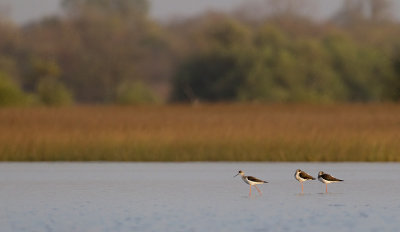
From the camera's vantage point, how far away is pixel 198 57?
6072 cm

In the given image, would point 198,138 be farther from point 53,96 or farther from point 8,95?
point 53,96

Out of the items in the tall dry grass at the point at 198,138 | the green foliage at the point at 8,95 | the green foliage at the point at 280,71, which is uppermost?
the green foliage at the point at 280,71

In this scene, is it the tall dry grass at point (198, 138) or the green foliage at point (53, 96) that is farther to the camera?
the green foliage at point (53, 96)

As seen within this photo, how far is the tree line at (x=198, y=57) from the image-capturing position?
55.6m
